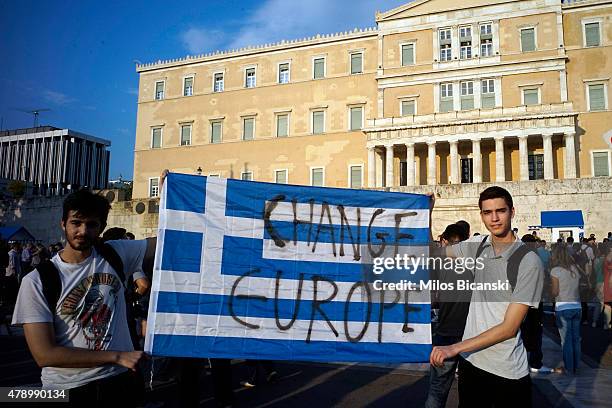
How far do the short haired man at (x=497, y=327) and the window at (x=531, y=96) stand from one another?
31.6 m

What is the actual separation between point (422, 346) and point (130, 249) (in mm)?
2352

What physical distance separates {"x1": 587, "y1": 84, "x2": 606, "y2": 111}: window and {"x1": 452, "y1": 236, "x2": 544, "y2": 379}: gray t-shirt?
32741 mm

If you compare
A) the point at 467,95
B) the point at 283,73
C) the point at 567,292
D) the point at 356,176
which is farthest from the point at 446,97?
the point at 567,292

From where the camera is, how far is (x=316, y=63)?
123ft

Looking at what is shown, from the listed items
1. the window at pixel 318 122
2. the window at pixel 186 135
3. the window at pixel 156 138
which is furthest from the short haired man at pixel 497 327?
the window at pixel 156 138

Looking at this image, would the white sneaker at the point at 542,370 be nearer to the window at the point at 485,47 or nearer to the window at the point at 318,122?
the window at the point at 485,47

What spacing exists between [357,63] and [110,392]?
36.0 metres

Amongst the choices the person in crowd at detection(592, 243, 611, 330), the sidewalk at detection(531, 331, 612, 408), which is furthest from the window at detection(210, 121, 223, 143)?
the sidewalk at detection(531, 331, 612, 408)

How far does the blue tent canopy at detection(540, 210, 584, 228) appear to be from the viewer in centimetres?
1898

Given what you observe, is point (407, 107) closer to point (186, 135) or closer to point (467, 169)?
point (467, 169)

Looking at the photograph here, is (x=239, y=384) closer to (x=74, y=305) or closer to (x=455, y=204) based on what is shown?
(x=74, y=305)

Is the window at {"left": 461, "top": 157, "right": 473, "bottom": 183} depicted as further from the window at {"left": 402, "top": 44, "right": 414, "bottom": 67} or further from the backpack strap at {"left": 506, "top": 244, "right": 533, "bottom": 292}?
the backpack strap at {"left": 506, "top": 244, "right": 533, "bottom": 292}

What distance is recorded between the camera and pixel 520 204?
22641mm

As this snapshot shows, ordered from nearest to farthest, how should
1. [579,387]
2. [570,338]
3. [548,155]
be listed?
[579,387] < [570,338] < [548,155]
